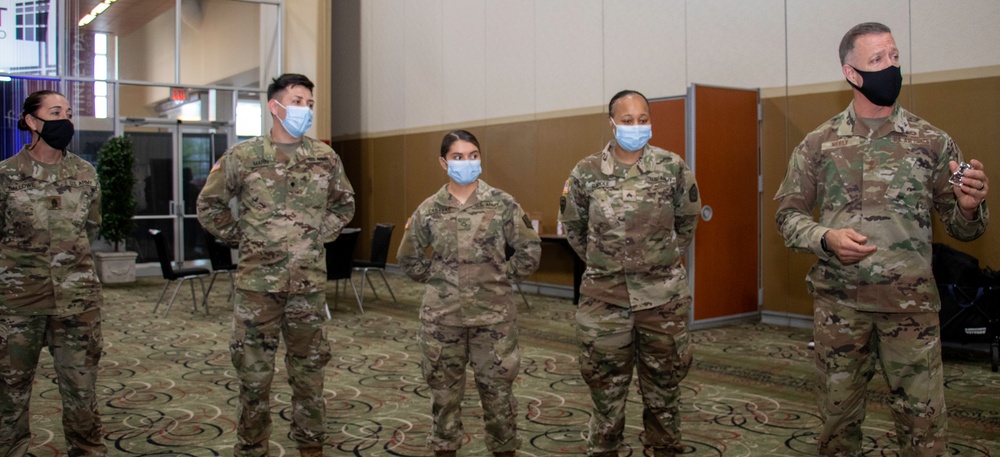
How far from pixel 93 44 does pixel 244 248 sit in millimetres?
10488

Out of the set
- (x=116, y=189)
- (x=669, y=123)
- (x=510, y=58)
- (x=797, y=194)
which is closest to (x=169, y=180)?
(x=116, y=189)

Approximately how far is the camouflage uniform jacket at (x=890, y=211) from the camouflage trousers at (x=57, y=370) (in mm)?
2760

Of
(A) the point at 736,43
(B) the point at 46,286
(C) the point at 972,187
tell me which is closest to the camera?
(C) the point at 972,187

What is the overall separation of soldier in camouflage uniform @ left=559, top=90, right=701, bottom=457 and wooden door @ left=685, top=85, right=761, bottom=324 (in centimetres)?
380

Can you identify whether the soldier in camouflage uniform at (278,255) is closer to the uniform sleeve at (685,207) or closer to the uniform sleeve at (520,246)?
the uniform sleeve at (520,246)

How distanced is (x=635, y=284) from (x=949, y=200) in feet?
3.58

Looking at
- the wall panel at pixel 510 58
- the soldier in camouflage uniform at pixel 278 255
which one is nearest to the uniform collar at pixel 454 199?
the soldier in camouflage uniform at pixel 278 255

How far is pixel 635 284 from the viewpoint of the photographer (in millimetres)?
3086

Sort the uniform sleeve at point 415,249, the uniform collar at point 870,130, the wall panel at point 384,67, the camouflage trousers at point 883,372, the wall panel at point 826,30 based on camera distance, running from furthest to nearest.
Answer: the wall panel at point 384,67 < the wall panel at point 826,30 < the uniform sleeve at point 415,249 < the uniform collar at point 870,130 < the camouflage trousers at point 883,372

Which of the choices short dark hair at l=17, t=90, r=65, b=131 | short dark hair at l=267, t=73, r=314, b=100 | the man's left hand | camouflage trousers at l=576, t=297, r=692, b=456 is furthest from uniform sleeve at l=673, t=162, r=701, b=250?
short dark hair at l=17, t=90, r=65, b=131

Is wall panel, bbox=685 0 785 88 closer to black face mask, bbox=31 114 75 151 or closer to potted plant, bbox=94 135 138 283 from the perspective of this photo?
black face mask, bbox=31 114 75 151

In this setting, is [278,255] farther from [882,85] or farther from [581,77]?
[581,77]

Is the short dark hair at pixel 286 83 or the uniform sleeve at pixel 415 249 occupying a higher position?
the short dark hair at pixel 286 83

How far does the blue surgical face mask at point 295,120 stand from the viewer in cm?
338
